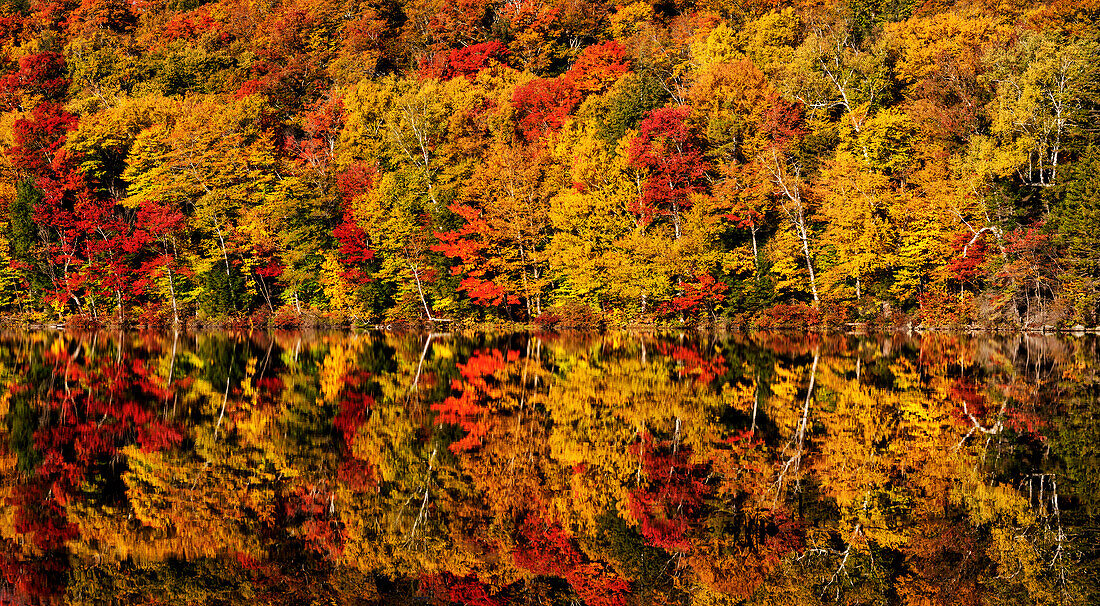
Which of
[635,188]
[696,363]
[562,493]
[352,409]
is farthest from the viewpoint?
[635,188]

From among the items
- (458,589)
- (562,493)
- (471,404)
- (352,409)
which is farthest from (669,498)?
(352,409)

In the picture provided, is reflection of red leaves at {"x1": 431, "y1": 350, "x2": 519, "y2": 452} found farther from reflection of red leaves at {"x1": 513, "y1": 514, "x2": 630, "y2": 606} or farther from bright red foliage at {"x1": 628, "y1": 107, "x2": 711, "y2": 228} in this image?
bright red foliage at {"x1": 628, "y1": 107, "x2": 711, "y2": 228}

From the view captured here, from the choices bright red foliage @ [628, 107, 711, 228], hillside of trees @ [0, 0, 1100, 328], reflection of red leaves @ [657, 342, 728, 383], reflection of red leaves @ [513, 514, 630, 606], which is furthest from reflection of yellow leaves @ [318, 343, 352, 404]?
bright red foliage @ [628, 107, 711, 228]

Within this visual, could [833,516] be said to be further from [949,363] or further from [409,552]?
[949,363]

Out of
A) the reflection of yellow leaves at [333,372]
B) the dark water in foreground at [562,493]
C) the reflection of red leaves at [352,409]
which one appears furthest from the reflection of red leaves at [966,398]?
the reflection of yellow leaves at [333,372]

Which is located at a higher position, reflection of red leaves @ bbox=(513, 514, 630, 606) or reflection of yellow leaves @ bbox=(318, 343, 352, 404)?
reflection of red leaves @ bbox=(513, 514, 630, 606)

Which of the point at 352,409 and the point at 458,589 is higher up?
the point at 458,589

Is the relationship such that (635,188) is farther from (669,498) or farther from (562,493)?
(669,498)
